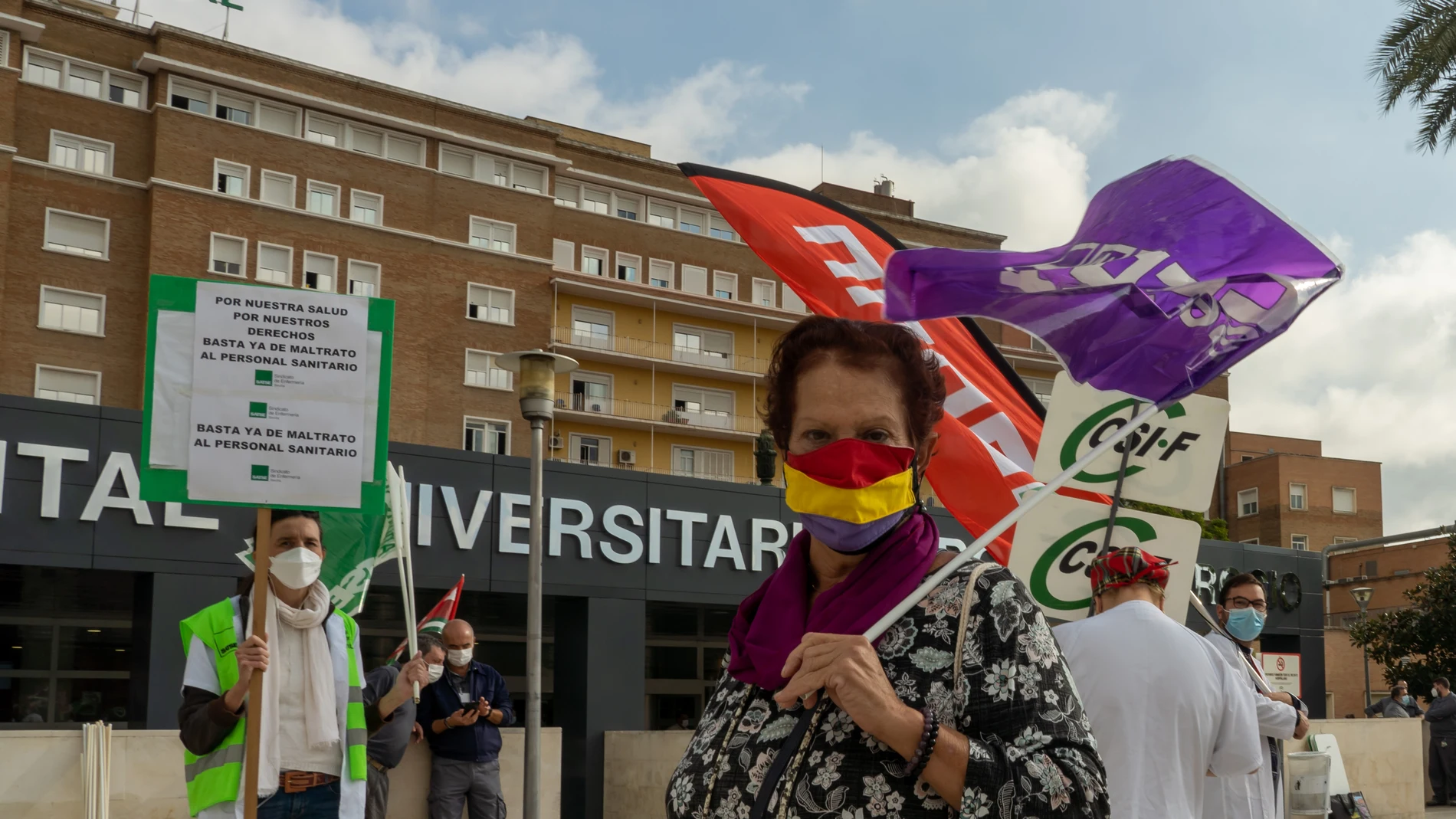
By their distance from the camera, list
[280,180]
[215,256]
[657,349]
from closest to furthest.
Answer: [215,256] → [280,180] → [657,349]

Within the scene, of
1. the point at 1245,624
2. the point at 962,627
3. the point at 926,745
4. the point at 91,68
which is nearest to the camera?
the point at 926,745

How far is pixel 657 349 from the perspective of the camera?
203ft

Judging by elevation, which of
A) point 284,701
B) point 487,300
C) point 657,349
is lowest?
point 284,701

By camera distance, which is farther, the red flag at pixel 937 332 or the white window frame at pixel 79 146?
the white window frame at pixel 79 146

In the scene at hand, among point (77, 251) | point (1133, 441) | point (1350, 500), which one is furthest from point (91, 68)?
point (1350, 500)

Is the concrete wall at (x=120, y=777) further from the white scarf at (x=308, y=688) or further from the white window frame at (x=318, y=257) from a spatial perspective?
the white window frame at (x=318, y=257)

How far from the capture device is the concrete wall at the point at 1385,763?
1875cm

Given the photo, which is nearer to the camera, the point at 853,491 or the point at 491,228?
the point at 853,491

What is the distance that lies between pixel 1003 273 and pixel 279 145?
165 ft

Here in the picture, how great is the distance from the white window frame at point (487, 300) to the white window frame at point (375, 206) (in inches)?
166

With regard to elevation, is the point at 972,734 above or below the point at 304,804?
above

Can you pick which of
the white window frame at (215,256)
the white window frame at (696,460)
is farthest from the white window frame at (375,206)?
the white window frame at (696,460)

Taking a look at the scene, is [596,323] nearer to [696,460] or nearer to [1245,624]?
[696,460]

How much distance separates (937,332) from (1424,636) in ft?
130
